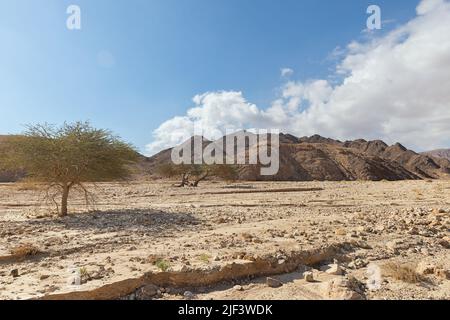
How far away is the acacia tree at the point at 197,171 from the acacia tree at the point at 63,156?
27.0 m

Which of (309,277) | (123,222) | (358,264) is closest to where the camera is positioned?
(309,277)

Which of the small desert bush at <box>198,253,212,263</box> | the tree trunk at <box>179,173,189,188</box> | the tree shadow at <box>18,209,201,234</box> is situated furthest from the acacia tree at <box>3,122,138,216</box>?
the tree trunk at <box>179,173,189,188</box>

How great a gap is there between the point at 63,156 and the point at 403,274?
12887 mm

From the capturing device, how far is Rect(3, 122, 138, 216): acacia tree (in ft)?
51.7

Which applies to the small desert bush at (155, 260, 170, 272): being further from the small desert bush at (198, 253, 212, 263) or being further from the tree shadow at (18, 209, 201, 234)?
the tree shadow at (18, 209, 201, 234)

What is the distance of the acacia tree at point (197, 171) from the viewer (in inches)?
1753

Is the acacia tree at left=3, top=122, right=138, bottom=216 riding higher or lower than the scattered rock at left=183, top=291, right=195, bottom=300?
higher

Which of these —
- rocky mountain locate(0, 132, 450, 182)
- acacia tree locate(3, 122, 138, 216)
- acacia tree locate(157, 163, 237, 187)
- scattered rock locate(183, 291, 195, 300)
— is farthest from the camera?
rocky mountain locate(0, 132, 450, 182)

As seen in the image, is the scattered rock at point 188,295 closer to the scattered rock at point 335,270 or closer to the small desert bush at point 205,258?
the small desert bush at point 205,258

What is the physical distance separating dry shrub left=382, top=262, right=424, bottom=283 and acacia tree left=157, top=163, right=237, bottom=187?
36.5 metres

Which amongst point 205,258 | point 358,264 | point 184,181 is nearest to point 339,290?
point 358,264

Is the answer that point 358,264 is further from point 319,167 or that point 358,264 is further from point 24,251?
point 319,167

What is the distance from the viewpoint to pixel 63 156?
619 inches

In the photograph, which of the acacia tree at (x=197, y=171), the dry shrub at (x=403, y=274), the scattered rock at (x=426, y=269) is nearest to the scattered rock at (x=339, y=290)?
the dry shrub at (x=403, y=274)
